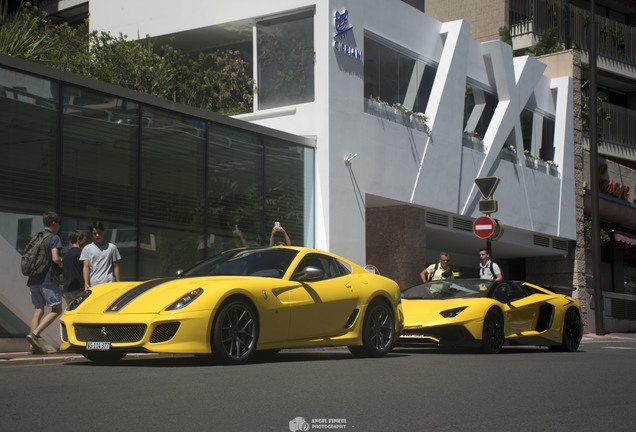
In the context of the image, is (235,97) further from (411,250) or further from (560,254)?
(560,254)

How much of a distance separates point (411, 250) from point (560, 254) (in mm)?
10178

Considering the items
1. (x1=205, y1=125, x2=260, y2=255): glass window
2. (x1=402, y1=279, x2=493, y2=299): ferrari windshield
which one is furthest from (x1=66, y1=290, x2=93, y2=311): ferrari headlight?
(x1=205, y1=125, x2=260, y2=255): glass window

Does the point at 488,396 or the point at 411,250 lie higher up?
the point at 411,250

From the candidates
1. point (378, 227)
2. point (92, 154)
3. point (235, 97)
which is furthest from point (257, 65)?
point (92, 154)

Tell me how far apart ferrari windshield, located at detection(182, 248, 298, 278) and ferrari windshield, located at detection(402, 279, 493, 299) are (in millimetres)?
3843

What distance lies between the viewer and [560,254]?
30781 millimetres

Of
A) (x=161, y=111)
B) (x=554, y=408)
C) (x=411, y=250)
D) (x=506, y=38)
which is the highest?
(x=506, y=38)

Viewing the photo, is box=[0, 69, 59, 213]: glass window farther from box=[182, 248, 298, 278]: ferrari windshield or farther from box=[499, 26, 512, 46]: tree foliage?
box=[499, 26, 512, 46]: tree foliage

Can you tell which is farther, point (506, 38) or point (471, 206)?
point (506, 38)

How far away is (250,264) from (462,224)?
1570 centimetres

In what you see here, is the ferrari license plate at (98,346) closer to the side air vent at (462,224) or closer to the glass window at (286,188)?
the glass window at (286,188)

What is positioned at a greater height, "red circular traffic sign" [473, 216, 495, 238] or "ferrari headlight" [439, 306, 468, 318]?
"red circular traffic sign" [473, 216, 495, 238]

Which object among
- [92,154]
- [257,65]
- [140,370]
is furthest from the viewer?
[257,65]

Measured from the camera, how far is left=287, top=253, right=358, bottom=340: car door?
986 cm
